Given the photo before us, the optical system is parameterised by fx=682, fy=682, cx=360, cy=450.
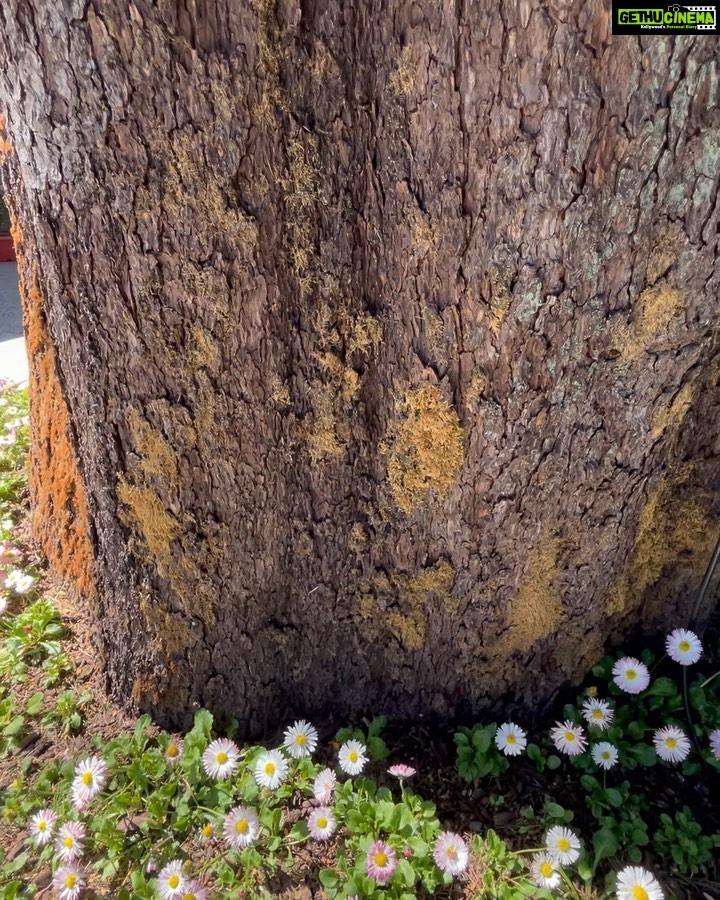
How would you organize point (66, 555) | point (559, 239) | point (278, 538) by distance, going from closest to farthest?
point (559, 239), point (278, 538), point (66, 555)

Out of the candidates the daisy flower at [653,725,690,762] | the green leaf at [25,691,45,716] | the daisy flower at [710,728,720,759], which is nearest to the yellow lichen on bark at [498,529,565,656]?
the daisy flower at [653,725,690,762]

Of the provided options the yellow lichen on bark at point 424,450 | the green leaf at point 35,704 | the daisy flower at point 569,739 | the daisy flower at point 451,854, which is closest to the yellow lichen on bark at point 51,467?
the green leaf at point 35,704

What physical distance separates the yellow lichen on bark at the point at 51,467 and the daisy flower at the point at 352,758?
35.6 inches

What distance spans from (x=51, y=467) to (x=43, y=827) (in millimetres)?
1148

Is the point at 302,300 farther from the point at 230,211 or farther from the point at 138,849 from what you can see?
the point at 138,849

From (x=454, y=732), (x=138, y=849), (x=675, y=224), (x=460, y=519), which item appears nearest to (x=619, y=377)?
(x=675, y=224)

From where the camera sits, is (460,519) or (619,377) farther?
(460,519)

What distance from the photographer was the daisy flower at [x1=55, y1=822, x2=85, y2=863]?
5.78 feet

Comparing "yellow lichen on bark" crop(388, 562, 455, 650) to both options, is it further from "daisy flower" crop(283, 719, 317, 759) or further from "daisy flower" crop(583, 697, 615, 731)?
"daisy flower" crop(583, 697, 615, 731)

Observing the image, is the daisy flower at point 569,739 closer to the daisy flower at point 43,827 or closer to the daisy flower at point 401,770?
the daisy flower at point 401,770

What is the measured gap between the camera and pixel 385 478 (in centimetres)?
167

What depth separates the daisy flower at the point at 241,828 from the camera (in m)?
1.73

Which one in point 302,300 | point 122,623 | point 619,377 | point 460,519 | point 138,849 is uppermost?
point 302,300

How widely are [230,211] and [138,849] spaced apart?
5.36ft
